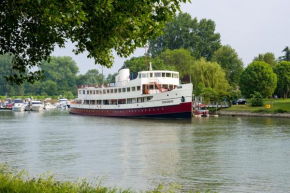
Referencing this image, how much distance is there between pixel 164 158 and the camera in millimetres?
27547

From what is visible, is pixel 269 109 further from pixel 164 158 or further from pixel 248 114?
pixel 164 158

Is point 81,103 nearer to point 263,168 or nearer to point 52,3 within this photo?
point 263,168

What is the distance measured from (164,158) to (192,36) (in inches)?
4234

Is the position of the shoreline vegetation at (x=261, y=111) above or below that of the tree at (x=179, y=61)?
below

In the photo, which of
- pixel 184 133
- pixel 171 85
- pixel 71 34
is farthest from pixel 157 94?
pixel 71 34

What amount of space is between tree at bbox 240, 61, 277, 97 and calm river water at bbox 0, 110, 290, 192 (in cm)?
4724

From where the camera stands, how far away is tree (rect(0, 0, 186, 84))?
11.8 metres

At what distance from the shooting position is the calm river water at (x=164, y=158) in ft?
67.0

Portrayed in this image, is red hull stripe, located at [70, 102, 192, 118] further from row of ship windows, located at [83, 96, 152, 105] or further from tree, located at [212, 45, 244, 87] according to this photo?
tree, located at [212, 45, 244, 87]

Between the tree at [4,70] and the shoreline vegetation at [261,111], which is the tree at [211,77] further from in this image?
the tree at [4,70]

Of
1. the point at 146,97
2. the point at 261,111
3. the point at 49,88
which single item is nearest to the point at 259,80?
the point at 261,111

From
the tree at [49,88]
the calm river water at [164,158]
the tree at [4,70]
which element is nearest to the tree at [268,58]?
the calm river water at [164,158]

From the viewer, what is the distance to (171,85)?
6894 centimetres

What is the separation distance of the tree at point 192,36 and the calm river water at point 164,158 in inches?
3583
